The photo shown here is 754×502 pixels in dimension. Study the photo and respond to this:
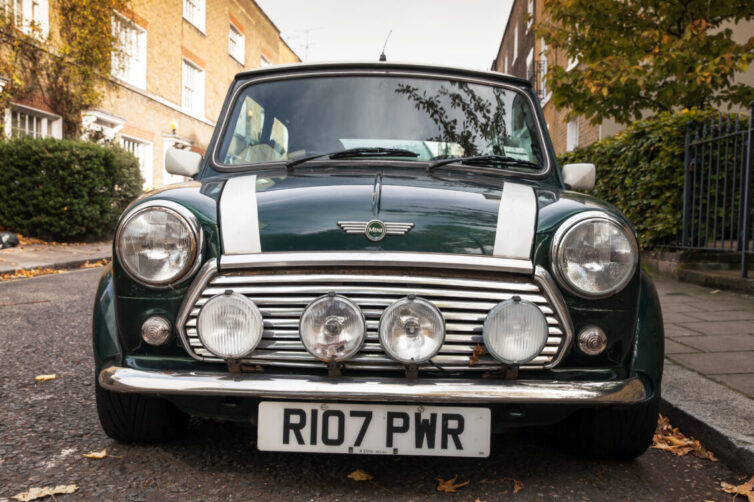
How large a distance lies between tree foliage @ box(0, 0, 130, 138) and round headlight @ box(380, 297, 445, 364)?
12370mm

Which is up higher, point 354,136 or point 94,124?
point 94,124

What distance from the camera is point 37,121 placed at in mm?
13281

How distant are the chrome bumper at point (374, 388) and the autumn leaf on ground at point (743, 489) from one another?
533mm

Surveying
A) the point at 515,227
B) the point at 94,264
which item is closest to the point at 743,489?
the point at 515,227

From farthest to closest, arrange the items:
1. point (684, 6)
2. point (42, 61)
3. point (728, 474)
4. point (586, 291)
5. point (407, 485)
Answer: point (42, 61), point (684, 6), point (728, 474), point (407, 485), point (586, 291)

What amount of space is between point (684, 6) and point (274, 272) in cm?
692

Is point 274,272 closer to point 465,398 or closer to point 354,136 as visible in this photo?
point 465,398

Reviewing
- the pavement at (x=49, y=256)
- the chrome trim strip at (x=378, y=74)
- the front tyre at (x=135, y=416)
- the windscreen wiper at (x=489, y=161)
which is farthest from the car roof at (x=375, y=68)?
the pavement at (x=49, y=256)

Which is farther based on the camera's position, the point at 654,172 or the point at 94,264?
the point at 94,264

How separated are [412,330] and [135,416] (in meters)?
1.06

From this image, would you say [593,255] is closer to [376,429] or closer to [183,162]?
[376,429]

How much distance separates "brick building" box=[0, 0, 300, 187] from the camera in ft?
43.9

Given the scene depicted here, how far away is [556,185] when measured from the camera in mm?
2807

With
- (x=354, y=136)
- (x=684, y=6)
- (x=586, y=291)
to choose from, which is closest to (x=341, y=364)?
(x=586, y=291)
